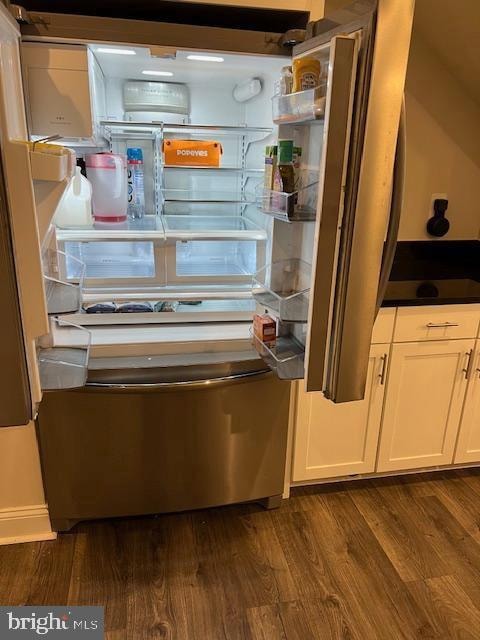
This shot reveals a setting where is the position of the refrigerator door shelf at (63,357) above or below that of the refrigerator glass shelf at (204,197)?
below

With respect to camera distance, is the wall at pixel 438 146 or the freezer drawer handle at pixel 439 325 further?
the wall at pixel 438 146

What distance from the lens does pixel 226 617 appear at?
5.15ft

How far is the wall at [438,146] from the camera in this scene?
7.25 feet

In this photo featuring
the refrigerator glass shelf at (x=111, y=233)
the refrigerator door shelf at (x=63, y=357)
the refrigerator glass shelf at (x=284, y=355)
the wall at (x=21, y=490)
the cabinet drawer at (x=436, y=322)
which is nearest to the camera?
the refrigerator door shelf at (x=63, y=357)

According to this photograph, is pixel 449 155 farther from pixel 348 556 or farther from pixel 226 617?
pixel 226 617

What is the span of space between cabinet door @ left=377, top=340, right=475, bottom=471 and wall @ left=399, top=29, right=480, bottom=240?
27.6 inches

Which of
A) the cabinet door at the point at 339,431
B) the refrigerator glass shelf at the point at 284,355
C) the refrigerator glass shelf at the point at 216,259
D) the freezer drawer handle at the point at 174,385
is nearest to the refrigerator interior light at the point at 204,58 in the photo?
the refrigerator glass shelf at the point at 216,259

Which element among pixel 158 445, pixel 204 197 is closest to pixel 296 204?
pixel 204 197

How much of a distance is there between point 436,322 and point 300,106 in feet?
3.48

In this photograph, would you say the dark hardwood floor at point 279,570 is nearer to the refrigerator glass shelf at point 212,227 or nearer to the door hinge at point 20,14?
the refrigerator glass shelf at point 212,227

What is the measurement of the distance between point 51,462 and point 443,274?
6.37ft

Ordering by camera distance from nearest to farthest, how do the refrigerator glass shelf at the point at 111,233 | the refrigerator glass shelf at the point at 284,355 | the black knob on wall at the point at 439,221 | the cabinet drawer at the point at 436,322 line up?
the refrigerator glass shelf at the point at 284,355 → the refrigerator glass shelf at the point at 111,233 → the cabinet drawer at the point at 436,322 → the black knob on wall at the point at 439,221

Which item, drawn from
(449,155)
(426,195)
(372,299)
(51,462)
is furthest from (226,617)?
(449,155)

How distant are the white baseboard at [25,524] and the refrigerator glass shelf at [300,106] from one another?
159 cm
